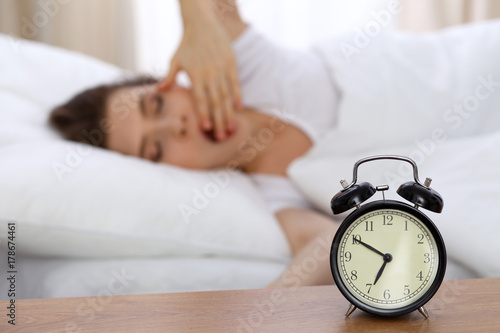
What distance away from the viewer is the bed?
3.35 ft

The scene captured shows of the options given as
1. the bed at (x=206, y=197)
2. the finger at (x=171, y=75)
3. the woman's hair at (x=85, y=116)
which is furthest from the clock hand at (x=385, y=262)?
the woman's hair at (x=85, y=116)

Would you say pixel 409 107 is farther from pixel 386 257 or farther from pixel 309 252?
pixel 386 257

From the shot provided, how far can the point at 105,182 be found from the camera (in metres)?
1.11

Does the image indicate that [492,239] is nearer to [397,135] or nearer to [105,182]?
[397,135]

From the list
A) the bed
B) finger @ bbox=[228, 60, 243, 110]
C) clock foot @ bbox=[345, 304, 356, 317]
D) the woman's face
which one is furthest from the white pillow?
clock foot @ bbox=[345, 304, 356, 317]

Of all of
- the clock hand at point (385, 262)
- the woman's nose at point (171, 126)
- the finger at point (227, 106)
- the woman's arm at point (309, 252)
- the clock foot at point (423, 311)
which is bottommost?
the woman's arm at point (309, 252)

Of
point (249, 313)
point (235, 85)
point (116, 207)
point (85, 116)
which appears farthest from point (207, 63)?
point (249, 313)

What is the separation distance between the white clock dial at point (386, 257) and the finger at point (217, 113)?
2.98 ft

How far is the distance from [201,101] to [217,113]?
2.3 inches

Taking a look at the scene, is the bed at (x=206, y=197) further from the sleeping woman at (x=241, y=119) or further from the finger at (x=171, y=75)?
the finger at (x=171, y=75)

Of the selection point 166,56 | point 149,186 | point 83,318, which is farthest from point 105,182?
point 166,56

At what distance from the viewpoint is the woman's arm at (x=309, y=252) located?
1.03m

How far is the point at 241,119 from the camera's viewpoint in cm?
160

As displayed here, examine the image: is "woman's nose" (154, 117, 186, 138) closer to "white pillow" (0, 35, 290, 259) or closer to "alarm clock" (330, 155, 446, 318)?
"white pillow" (0, 35, 290, 259)
